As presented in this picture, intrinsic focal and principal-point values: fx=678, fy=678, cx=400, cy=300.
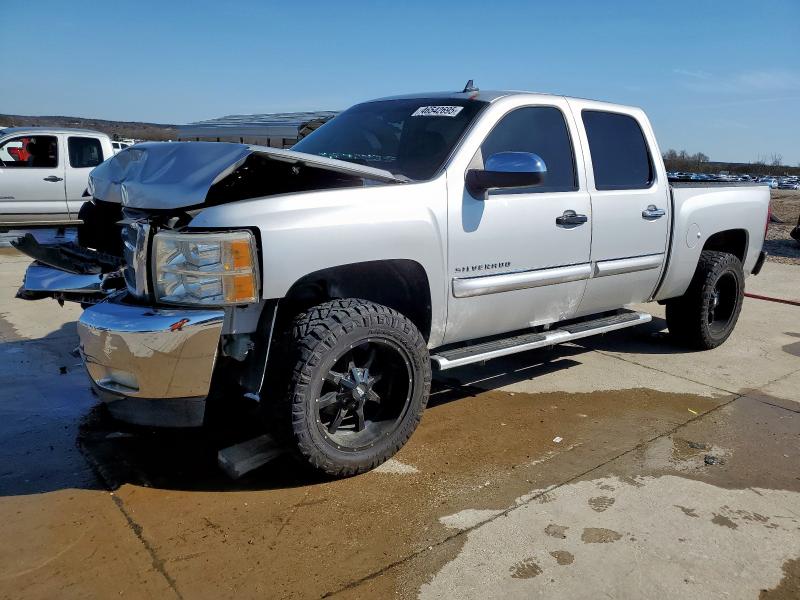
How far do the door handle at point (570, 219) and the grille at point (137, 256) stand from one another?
2.30 metres

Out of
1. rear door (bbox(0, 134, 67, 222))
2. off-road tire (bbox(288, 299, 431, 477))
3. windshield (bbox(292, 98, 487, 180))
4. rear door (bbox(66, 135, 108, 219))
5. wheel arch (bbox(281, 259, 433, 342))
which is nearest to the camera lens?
off-road tire (bbox(288, 299, 431, 477))

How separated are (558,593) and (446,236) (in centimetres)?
173

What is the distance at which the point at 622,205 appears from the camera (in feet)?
14.5

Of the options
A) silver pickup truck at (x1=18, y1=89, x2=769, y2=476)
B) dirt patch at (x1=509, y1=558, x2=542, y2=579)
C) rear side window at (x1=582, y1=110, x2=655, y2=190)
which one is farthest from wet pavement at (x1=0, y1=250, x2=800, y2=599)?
rear side window at (x1=582, y1=110, x2=655, y2=190)

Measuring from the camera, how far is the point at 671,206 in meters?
4.84

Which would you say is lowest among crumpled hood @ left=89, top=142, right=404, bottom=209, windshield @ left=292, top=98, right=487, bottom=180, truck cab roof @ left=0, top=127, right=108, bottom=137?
crumpled hood @ left=89, top=142, right=404, bottom=209

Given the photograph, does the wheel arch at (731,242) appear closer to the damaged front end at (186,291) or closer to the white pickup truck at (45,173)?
the damaged front end at (186,291)

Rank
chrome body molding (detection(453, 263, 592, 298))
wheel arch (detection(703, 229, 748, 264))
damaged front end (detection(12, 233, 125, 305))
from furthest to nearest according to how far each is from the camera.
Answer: wheel arch (detection(703, 229, 748, 264)) < chrome body molding (detection(453, 263, 592, 298)) < damaged front end (detection(12, 233, 125, 305))

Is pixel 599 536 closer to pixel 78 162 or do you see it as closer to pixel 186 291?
pixel 186 291

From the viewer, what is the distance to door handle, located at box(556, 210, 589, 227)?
400 centimetres

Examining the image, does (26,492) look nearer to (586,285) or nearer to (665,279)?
(586,285)

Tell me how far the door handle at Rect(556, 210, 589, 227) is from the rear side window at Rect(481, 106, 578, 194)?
16cm

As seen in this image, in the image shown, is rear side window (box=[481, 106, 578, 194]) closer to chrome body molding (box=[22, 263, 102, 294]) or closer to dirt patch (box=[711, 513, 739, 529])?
dirt patch (box=[711, 513, 739, 529])

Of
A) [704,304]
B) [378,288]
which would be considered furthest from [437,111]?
[704,304]
